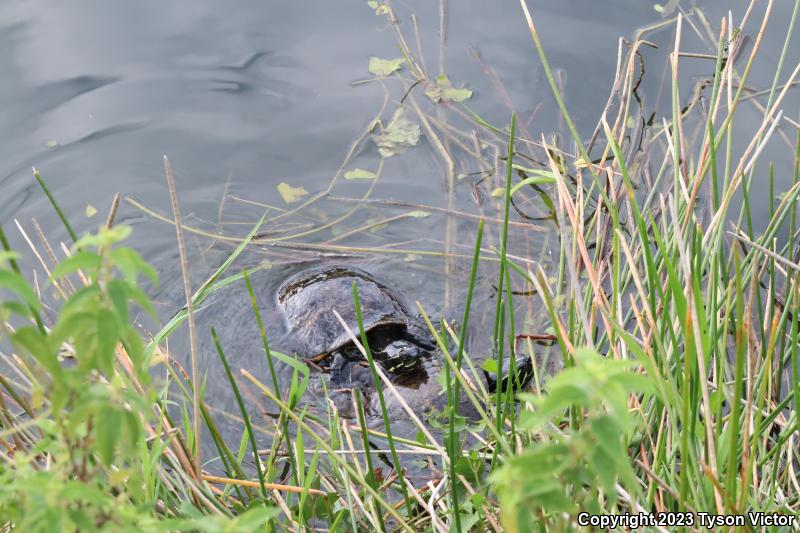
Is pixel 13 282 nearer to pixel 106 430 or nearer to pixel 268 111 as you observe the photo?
pixel 106 430

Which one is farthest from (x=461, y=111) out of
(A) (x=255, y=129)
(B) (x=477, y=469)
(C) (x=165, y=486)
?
(C) (x=165, y=486)

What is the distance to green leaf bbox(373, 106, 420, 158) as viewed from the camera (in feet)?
14.5

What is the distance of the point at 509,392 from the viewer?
2.09 meters

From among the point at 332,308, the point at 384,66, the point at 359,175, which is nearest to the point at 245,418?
the point at 332,308

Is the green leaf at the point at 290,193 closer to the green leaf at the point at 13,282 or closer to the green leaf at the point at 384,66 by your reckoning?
the green leaf at the point at 384,66

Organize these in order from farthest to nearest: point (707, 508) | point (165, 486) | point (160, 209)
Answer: point (160, 209) < point (165, 486) < point (707, 508)

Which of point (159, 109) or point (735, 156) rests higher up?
point (159, 109)

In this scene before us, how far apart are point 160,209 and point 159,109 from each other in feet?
2.37

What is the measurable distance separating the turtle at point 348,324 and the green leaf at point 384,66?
55.8 inches

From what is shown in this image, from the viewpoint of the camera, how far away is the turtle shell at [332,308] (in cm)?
355

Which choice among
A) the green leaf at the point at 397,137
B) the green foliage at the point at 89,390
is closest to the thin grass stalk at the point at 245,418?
Answer: the green foliage at the point at 89,390

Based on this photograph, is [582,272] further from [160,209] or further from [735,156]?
[160,209]

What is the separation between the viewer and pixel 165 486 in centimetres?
207

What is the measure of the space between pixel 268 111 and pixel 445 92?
1.03 metres
